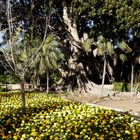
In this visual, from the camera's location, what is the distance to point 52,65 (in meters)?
28.0

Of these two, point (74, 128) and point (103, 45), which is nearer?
point (74, 128)

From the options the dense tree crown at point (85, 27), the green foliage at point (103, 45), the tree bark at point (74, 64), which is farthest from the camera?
the tree bark at point (74, 64)

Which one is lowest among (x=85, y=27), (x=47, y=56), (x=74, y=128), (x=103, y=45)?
(x=74, y=128)

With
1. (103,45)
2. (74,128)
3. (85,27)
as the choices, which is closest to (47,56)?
(103,45)

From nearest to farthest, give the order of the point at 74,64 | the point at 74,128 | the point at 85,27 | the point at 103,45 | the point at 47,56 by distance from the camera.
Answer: the point at 74,128
the point at 47,56
the point at 103,45
the point at 74,64
the point at 85,27

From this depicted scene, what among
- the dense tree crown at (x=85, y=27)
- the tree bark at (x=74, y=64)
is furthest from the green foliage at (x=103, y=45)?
the tree bark at (x=74, y=64)

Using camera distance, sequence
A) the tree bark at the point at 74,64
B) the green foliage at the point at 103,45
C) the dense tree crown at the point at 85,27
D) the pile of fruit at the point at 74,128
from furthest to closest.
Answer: the tree bark at the point at 74,64 < the green foliage at the point at 103,45 < the dense tree crown at the point at 85,27 < the pile of fruit at the point at 74,128

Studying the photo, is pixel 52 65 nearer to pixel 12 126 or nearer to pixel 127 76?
pixel 127 76

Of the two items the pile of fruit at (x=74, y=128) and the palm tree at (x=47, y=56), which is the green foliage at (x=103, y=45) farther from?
the pile of fruit at (x=74, y=128)

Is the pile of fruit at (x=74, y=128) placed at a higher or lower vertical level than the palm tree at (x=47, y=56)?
lower

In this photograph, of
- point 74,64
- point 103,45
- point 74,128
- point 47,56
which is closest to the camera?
point 74,128

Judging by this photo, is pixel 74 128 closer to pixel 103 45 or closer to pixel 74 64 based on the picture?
pixel 103 45

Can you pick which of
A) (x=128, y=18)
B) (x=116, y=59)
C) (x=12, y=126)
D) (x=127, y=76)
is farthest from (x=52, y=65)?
(x=12, y=126)

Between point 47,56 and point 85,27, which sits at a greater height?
point 85,27
